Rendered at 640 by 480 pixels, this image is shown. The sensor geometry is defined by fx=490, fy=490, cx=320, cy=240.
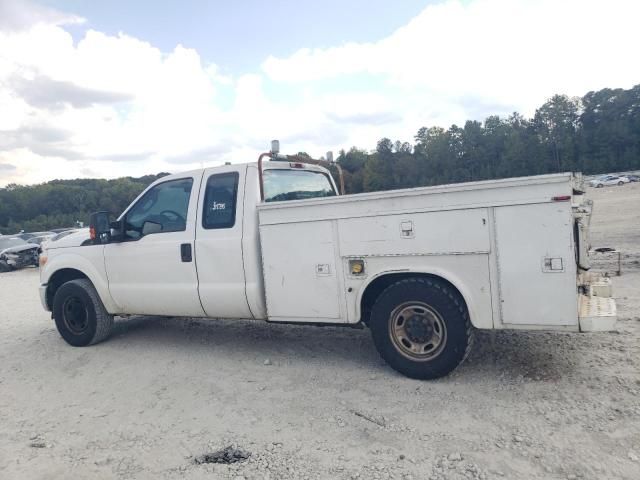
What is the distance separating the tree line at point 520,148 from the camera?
57.2 metres

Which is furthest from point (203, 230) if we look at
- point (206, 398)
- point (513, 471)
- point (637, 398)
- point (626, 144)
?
point (626, 144)

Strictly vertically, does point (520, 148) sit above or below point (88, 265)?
above

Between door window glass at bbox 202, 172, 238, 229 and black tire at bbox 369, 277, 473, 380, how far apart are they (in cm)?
188

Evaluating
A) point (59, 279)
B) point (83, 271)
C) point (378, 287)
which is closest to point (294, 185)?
point (378, 287)

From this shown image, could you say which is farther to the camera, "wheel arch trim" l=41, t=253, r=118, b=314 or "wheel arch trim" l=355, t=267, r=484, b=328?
"wheel arch trim" l=41, t=253, r=118, b=314

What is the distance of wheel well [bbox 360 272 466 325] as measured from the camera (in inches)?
169

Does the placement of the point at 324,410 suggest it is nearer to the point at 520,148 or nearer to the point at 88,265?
the point at 88,265

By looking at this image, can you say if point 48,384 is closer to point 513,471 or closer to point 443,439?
point 443,439

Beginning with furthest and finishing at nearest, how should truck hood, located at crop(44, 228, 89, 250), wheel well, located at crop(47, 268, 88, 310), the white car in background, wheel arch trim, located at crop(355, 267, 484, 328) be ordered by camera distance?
the white car in background → wheel well, located at crop(47, 268, 88, 310) → truck hood, located at crop(44, 228, 89, 250) → wheel arch trim, located at crop(355, 267, 484, 328)

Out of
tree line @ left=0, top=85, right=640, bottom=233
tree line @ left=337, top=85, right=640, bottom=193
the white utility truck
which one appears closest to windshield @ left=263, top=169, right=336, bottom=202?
the white utility truck

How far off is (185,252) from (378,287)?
2220mm

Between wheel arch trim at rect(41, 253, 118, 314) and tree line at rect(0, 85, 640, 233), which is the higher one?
tree line at rect(0, 85, 640, 233)

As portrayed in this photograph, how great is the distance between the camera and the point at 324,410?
158 inches

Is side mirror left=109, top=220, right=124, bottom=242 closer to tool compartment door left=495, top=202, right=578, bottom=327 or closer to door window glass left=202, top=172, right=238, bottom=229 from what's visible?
door window glass left=202, top=172, right=238, bottom=229
